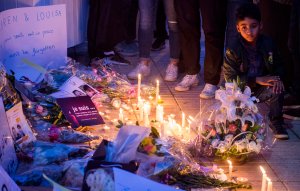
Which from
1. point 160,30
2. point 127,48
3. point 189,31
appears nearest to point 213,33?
point 189,31

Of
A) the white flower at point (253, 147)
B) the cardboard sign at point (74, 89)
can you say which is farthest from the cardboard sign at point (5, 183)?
the cardboard sign at point (74, 89)

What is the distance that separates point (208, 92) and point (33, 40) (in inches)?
53.3

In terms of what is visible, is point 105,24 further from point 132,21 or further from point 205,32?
point 205,32

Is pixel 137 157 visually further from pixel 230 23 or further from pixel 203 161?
pixel 230 23

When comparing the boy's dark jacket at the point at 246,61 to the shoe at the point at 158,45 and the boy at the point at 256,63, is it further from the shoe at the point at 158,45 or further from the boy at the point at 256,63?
the shoe at the point at 158,45

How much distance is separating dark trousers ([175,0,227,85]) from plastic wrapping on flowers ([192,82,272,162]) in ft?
3.26

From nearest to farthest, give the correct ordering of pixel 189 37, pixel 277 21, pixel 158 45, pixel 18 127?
pixel 18 127
pixel 277 21
pixel 189 37
pixel 158 45

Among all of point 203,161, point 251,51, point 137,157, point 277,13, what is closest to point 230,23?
point 277,13

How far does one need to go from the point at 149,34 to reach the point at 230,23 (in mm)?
677

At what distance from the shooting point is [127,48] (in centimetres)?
547

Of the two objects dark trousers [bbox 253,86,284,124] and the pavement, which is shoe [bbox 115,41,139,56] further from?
dark trousers [bbox 253,86,284,124]

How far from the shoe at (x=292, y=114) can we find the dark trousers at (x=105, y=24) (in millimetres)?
1763

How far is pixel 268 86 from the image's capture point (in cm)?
359

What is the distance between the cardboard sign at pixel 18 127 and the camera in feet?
9.16
